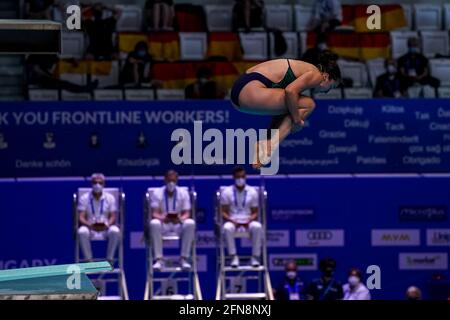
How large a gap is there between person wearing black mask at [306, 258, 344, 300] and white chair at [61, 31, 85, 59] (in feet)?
11.7

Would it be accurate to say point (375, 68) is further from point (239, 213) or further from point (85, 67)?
point (85, 67)

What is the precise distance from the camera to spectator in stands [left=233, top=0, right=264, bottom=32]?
15.8 m

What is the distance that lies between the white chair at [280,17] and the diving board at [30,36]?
612 cm

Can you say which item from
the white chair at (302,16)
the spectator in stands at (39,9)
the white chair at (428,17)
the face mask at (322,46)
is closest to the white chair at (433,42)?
the white chair at (428,17)

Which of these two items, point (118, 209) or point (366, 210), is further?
point (366, 210)

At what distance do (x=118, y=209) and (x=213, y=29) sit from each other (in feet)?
8.12

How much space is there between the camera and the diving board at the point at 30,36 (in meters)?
10.1

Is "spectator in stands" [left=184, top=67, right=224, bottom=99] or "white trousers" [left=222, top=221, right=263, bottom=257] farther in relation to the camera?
"white trousers" [left=222, top=221, right=263, bottom=257]

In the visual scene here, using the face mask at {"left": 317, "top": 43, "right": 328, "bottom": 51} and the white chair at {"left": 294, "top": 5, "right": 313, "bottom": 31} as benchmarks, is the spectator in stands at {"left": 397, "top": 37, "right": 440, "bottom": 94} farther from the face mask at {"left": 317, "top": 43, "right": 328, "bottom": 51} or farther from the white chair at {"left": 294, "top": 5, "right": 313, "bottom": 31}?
the white chair at {"left": 294, "top": 5, "right": 313, "bottom": 31}

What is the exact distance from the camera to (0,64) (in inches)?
584

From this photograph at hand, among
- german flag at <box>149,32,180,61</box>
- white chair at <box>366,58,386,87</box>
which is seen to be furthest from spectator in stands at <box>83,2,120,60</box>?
white chair at <box>366,58,386,87</box>
